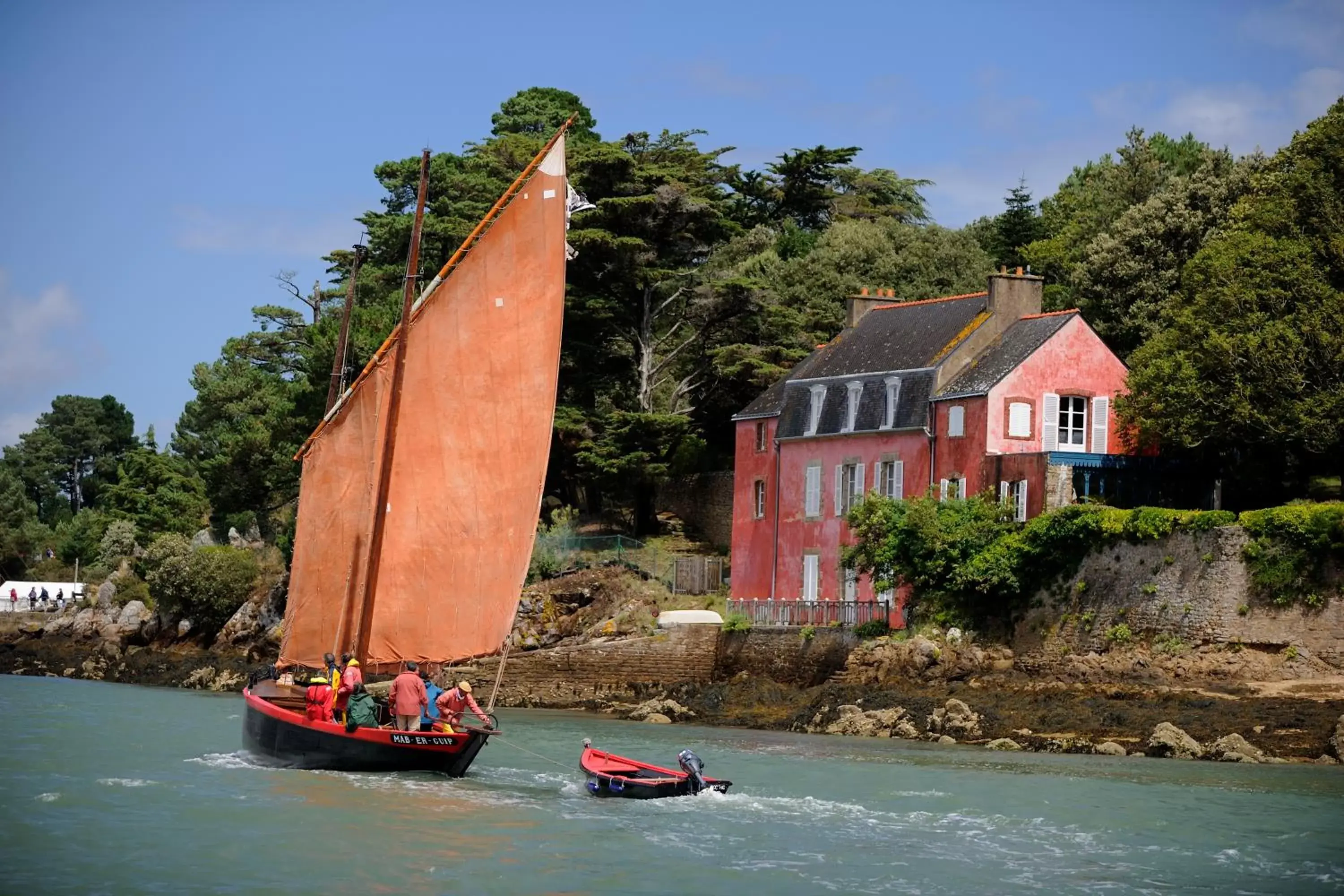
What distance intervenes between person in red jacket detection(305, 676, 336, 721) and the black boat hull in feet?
0.67

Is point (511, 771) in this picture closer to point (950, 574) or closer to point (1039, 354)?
point (950, 574)

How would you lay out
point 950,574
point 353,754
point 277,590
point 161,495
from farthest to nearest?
point 161,495, point 277,590, point 950,574, point 353,754

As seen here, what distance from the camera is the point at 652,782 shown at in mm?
30484

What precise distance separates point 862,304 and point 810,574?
9.85 m

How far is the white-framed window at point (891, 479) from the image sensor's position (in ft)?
186

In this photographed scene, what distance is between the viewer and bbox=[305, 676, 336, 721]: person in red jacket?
32.5 meters

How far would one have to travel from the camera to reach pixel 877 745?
135ft

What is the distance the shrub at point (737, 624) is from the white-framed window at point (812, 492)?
5.08 metres

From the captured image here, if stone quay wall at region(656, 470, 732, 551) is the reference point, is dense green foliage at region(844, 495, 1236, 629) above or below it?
below

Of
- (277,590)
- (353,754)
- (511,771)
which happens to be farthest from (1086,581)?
(277,590)

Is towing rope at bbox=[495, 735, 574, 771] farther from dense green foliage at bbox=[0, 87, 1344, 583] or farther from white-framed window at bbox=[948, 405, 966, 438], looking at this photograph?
white-framed window at bbox=[948, 405, 966, 438]

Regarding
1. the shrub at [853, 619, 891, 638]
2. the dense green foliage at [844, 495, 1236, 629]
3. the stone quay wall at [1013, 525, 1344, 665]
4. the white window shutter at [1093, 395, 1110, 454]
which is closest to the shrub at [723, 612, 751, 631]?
the dense green foliage at [844, 495, 1236, 629]

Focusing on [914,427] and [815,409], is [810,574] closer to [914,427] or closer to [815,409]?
[815,409]

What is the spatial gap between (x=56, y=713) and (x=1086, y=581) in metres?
26.0
